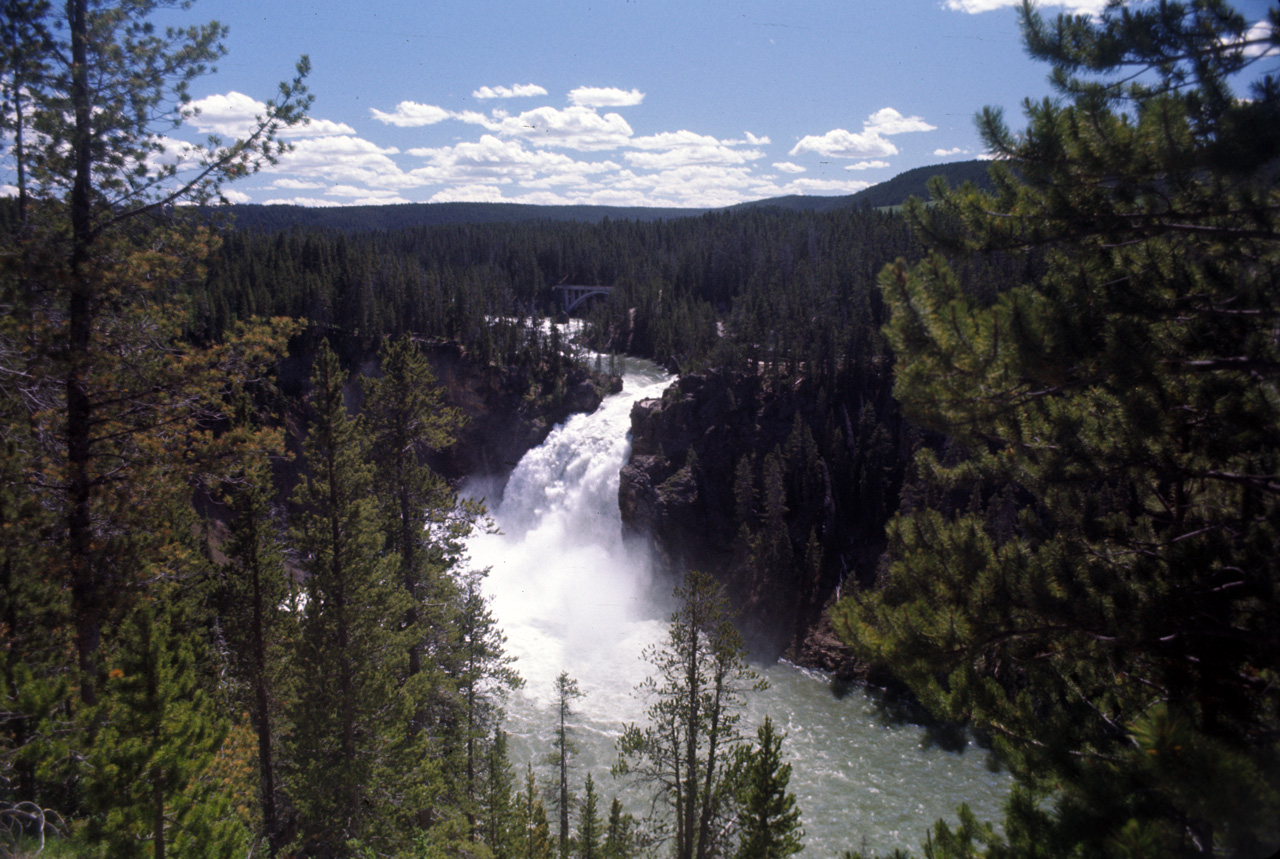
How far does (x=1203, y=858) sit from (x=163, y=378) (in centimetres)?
1158

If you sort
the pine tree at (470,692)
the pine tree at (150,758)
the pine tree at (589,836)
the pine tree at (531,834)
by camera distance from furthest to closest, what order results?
the pine tree at (470,692)
the pine tree at (589,836)
the pine tree at (531,834)
the pine tree at (150,758)

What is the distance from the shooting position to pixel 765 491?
1890 inches

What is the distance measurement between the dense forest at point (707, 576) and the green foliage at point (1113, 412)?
0.10 feet

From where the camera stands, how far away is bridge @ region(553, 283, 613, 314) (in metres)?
108

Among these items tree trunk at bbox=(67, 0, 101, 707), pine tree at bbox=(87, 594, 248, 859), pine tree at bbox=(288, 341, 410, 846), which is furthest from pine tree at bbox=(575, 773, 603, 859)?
tree trunk at bbox=(67, 0, 101, 707)

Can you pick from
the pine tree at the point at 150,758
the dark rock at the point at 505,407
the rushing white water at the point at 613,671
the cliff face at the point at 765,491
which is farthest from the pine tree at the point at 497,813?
the dark rock at the point at 505,407

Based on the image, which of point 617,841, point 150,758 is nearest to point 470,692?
point 617,841

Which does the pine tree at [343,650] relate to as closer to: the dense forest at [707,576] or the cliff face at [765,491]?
the dense forest at [707,576]

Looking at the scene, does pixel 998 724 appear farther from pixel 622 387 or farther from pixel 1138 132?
pixel 622 387

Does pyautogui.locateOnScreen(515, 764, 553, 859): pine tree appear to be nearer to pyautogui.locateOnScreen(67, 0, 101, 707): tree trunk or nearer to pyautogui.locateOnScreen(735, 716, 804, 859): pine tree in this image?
pyautogui.locateOnScreen(735, 716, 804, 859): pine tree

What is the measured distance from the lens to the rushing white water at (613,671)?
25453mm

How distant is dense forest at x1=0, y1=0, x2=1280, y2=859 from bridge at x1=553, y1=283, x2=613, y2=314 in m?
93.0

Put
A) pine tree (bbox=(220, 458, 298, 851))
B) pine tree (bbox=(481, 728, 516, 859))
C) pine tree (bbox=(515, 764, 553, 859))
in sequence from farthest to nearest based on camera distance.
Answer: pine tree (bbox=(481, 728, 516, 859)) < pine tree (bbox=(515, 764, 553, 859)) < pine tree (bbox=(220, 458, 298, 851))

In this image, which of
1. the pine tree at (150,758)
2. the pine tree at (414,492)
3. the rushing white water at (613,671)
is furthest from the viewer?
the rushing white water at (613,671)
